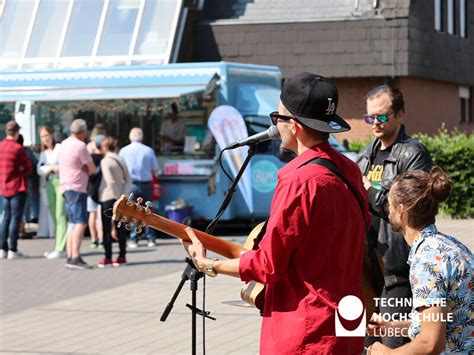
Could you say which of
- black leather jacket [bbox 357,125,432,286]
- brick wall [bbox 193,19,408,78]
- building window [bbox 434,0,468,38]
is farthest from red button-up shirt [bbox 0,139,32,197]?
building window [bbox 434,0,468,38]

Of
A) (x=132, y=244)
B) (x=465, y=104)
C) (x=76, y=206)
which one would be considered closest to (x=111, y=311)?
(x=76, y=206)

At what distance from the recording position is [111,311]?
1045 cm

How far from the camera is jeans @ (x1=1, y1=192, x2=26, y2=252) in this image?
1495 centimetres

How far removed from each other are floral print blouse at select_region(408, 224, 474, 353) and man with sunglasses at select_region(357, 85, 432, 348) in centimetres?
120

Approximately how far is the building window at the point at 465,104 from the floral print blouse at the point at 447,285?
2763 centimetres

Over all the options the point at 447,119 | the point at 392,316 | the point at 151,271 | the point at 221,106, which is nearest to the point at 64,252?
the point at 151,271

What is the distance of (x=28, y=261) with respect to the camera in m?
14.7

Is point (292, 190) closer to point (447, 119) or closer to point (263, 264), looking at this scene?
point (263, 264)

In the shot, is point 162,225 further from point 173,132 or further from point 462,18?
point 462,18

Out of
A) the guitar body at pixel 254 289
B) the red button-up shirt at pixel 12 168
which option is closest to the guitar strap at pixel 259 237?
the guitar body at pixel 254 289

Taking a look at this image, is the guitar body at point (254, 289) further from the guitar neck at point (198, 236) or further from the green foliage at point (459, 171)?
the green foliage at point (459, 171)

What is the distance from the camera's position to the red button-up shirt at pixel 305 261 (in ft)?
12.5

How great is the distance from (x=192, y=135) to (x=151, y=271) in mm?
5194

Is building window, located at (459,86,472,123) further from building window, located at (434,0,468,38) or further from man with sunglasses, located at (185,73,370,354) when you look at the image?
man with sunglasses, located at (185,73,370,354)
